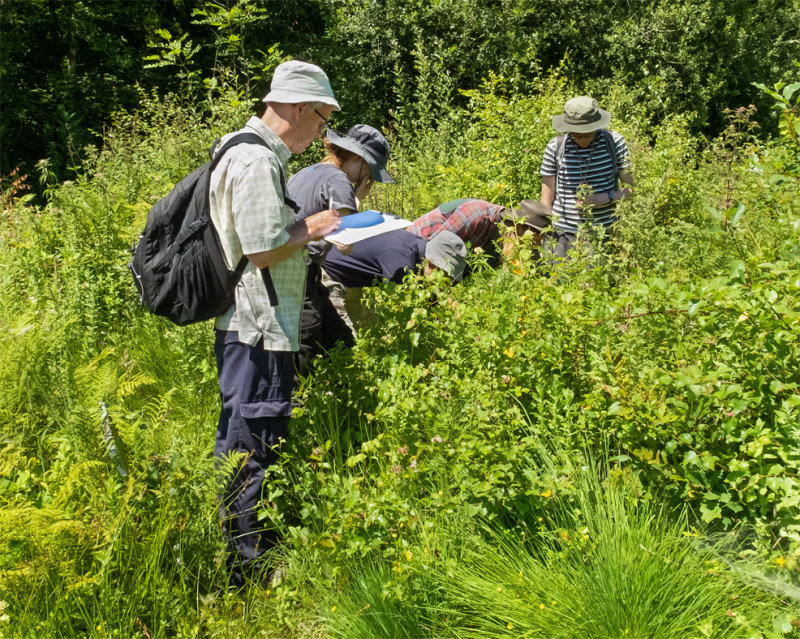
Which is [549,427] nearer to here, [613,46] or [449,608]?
[449,608]

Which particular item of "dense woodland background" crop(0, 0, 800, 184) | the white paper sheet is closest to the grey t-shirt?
the white paper sheet

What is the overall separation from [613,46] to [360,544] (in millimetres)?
13050

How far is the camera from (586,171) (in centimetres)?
485

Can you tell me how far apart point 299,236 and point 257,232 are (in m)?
0.20

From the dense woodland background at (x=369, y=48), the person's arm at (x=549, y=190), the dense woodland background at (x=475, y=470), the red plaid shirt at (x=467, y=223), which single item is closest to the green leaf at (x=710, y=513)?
the dense woodland background at (x=475, y=470)

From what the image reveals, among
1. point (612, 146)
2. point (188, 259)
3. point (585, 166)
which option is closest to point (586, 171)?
point (585, 166)

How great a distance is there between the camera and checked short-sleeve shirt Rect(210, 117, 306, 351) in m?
2.47

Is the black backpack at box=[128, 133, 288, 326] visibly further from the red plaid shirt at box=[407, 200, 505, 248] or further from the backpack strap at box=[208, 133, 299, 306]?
the red plaid shirt at box=[407, 200, 505, 248]

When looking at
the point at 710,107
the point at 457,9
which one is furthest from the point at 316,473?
the point at 710,107

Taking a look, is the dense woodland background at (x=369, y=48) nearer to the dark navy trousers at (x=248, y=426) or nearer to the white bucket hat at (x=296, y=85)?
the white bucket hat at (x=296, y=85)

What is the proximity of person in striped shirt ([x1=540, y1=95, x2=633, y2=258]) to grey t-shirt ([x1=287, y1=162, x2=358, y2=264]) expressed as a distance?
173 centimetres

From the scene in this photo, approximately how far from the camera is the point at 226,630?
7.90ft

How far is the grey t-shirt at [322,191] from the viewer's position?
358 cm

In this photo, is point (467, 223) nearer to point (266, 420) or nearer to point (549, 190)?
point (549, 190)
